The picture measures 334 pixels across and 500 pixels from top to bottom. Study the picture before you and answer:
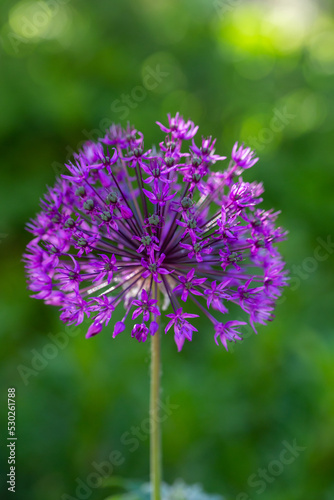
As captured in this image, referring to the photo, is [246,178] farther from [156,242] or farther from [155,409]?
[155,409]

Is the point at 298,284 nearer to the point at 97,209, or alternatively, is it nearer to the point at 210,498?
the point at 210,498

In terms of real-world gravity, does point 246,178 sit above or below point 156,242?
above

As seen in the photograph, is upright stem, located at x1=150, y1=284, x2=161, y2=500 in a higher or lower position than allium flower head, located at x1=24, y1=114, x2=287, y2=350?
lower

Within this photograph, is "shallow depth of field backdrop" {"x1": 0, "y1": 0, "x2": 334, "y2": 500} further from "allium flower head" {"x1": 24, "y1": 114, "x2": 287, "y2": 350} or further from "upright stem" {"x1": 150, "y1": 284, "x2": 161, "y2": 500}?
"allium flower head" {"x1": 24, "y1": 114, "x2": 287, "y2": 350}

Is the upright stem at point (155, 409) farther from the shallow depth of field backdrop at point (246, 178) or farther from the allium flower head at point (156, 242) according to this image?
the shallow depth of field backdrop at point (246, 178)

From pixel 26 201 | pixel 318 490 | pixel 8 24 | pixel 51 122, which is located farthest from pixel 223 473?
pixel 8 24

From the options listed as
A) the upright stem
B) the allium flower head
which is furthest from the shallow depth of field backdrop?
the allium flower head

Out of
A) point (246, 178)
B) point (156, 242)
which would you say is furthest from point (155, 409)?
point (246, 178)
